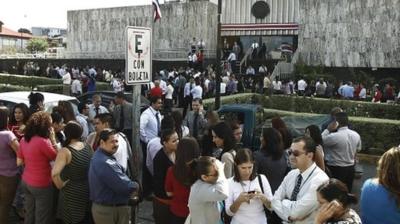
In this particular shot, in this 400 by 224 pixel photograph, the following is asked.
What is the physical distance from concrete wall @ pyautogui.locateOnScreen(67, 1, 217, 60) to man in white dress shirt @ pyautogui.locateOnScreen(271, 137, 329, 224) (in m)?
29.2

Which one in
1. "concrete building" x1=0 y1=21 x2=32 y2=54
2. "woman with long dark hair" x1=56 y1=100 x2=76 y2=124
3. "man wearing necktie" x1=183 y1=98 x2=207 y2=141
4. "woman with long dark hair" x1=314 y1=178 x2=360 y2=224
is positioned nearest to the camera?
"woman with long dark hair" x1=314 y1=178 x2=360 y2=224

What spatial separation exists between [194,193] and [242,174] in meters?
0.54

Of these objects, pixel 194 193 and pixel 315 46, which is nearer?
pixel 194 193

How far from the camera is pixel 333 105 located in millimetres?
17469

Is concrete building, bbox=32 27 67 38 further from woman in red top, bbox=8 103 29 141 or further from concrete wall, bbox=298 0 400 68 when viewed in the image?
woman in red top, bbox=8 103 29 141

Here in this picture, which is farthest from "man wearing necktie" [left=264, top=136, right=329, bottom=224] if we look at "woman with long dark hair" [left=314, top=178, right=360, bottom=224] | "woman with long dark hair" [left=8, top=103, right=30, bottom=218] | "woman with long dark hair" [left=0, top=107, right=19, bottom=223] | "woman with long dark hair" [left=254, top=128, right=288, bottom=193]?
"woman with long dark hair" [left=8, top=103, right=30, bottom=218]

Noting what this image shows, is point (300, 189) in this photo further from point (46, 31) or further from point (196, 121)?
point (46, 31)

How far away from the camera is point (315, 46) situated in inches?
1174

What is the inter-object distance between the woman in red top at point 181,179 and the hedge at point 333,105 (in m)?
13.1

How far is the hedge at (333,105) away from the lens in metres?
17.1

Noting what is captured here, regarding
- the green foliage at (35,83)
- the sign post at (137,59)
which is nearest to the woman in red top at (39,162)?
the sign post at (137,59)

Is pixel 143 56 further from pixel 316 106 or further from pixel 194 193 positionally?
pixel 316 106

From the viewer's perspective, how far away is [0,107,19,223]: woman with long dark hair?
6.17 m

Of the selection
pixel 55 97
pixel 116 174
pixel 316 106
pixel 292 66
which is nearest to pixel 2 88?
pixel 55 97
